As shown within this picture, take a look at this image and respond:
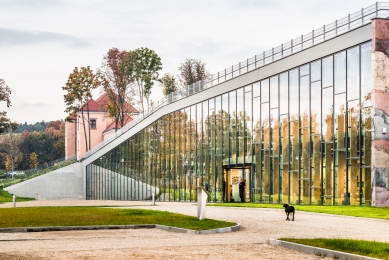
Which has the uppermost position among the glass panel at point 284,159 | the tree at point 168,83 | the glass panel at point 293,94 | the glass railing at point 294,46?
the tree at point 168,83

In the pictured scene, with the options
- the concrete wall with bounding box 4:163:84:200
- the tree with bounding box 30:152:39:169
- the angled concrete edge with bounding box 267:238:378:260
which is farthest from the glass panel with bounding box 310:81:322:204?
the tree with bounding box 30:152:39:169

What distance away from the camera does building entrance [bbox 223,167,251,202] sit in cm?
Answer: 4659

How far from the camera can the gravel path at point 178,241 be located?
44.7 ft

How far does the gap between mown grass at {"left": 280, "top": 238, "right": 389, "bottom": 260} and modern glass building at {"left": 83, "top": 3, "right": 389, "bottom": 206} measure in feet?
62.1

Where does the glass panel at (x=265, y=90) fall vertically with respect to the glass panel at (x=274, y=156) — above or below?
above

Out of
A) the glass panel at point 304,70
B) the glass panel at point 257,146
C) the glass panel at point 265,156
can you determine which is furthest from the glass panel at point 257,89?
the glass panel at point 304,70

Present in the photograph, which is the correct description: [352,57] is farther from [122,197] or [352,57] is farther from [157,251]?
[122,197]

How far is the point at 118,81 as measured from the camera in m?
85.9

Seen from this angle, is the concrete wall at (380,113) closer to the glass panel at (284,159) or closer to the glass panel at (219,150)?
the glass panel at (284,159)

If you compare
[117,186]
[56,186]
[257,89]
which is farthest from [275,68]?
[56,186]

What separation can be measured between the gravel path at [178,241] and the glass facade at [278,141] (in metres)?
12.0

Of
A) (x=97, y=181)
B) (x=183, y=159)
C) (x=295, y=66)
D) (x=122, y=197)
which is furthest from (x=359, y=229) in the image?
(x=97, y=181)

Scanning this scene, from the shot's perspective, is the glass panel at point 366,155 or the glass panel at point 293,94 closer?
the glass panel at point 366,155

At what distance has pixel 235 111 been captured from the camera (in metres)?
49.9
